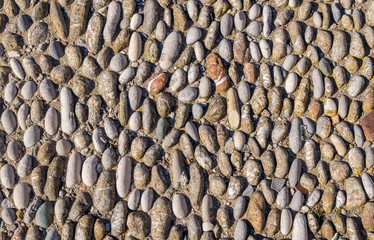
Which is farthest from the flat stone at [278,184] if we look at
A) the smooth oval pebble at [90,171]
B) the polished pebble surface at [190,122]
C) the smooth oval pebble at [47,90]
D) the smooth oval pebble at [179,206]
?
the smooth oval pebble at [47,90]

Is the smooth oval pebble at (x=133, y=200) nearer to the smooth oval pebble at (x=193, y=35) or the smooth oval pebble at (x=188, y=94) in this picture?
the smooth oval pebble at (x=188, y=94)

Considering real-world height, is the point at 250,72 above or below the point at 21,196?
above

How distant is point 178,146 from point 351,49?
508mm

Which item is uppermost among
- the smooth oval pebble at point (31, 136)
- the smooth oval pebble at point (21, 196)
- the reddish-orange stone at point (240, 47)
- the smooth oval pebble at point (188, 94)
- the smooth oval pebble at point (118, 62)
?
the reddish-orange stone at point (240, 47)

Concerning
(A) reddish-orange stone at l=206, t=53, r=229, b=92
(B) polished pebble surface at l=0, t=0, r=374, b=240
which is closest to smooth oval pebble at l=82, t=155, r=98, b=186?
(B) polished pebble surface at l=0, t=0, r=374, b=240

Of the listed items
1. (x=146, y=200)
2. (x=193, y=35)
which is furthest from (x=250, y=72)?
(x=146, y=200)

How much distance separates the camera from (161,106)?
0.85 meters

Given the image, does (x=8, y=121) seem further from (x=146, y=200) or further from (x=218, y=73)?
(x=218, y=73)

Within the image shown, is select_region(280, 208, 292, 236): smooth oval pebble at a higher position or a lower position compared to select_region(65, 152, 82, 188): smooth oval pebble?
lower

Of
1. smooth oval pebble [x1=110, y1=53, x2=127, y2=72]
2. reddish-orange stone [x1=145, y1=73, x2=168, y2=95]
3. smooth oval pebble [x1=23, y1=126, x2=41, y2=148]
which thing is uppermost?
smooth oval pebble [x1=110, y1=53, x2=127, y2=72]

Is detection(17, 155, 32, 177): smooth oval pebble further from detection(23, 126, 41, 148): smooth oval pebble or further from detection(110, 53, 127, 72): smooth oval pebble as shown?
detection(110, 53, 127, 72): smooth oval pebble

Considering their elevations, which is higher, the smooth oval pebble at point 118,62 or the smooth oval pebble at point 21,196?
the smooth oval pebble at point 118,62

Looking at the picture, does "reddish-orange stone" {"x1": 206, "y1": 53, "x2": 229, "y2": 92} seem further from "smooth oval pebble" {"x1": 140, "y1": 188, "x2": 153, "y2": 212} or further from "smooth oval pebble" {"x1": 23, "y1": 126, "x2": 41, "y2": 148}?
"smooth oval pebble" {"x1": 23, "y1": 126, "x2": 41, "y2": 148}

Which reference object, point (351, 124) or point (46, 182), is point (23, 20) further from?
point (351, 124)
